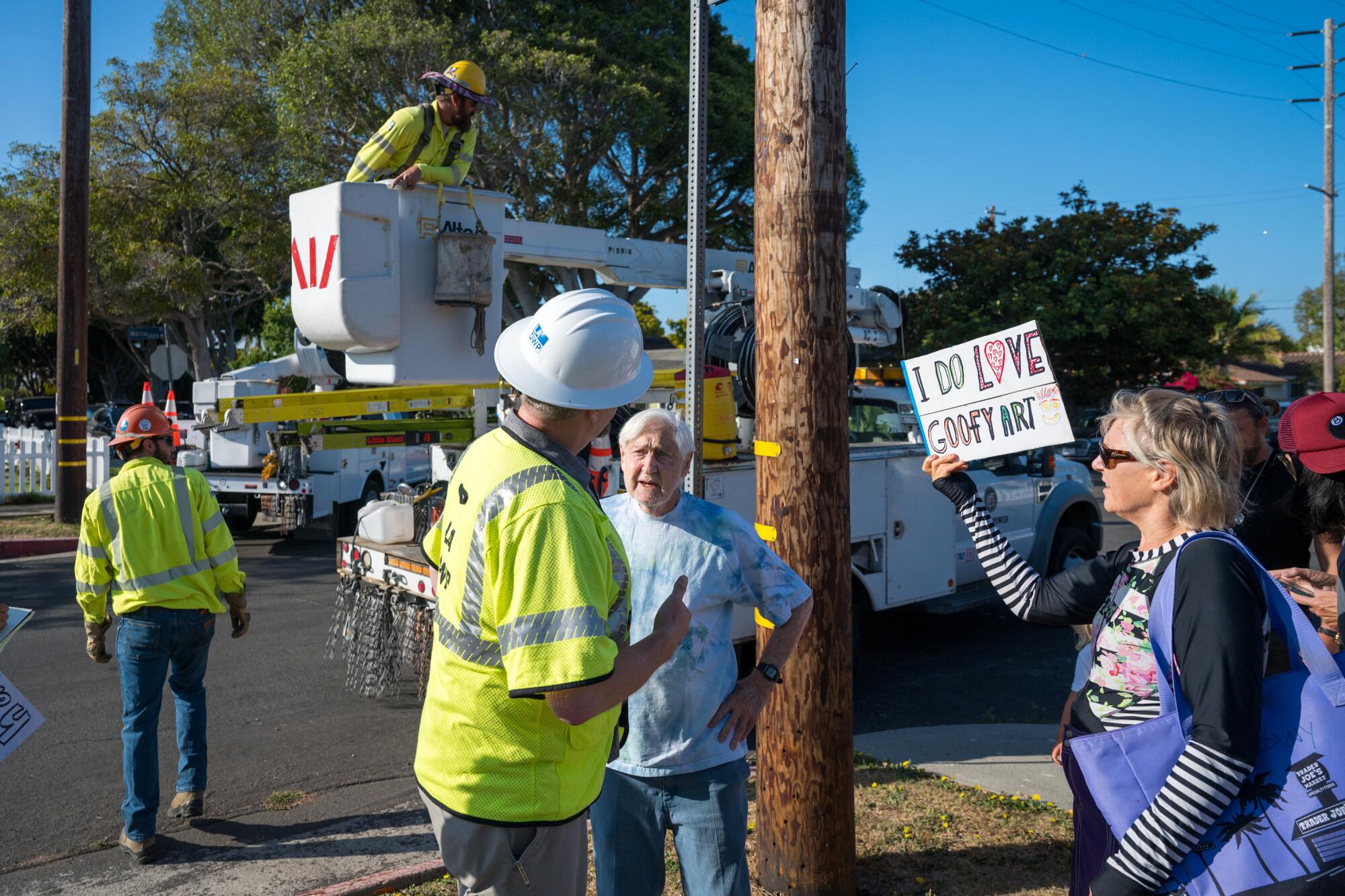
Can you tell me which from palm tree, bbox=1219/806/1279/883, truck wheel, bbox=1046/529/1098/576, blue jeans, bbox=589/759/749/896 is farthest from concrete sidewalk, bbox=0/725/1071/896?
truck wheel, bbox=1046/529/1098/576

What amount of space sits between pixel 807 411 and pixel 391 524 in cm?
366

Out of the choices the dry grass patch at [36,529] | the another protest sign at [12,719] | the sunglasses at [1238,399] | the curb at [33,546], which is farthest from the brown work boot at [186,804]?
the dry grass patch at [36,529]

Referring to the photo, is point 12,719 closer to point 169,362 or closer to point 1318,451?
point 1318,451

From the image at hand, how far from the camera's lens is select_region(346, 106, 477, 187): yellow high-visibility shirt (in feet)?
15.9

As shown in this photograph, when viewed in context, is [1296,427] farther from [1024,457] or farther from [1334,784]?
[1024,457]

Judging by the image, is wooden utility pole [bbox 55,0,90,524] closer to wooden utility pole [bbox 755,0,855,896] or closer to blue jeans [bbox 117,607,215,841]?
blue jeans [bbox 117,607,215,841]

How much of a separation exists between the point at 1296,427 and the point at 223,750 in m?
5.42

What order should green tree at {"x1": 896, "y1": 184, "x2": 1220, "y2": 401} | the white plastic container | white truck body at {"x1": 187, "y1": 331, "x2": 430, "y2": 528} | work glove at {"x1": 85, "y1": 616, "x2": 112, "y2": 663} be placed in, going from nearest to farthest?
work glove at {"x1": 85, "y1": 616, "x2": 112, "y2": 663} < the white plastic container < white truck body at {"x1": 187, "y1": 331, "x2": 430, "y2": 528} < green tree at {"x1": 896, "y1": 184, "x2": 1220, "y2": 401}

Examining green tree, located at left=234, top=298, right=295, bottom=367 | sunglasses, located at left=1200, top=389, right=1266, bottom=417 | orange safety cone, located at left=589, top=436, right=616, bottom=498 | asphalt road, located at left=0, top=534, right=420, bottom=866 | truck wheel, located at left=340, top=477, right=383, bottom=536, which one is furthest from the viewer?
green tree, located at left=234, top=298, right=295, bottom=367

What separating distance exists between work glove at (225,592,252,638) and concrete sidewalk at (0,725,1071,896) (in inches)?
34.5

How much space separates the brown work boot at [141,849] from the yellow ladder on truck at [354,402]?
5397 mm

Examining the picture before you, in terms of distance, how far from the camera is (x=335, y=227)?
4543mm

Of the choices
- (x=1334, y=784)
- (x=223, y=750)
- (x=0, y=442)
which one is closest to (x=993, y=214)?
(x=0, y=442)

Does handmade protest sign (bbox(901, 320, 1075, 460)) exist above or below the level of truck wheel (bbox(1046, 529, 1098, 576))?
above
